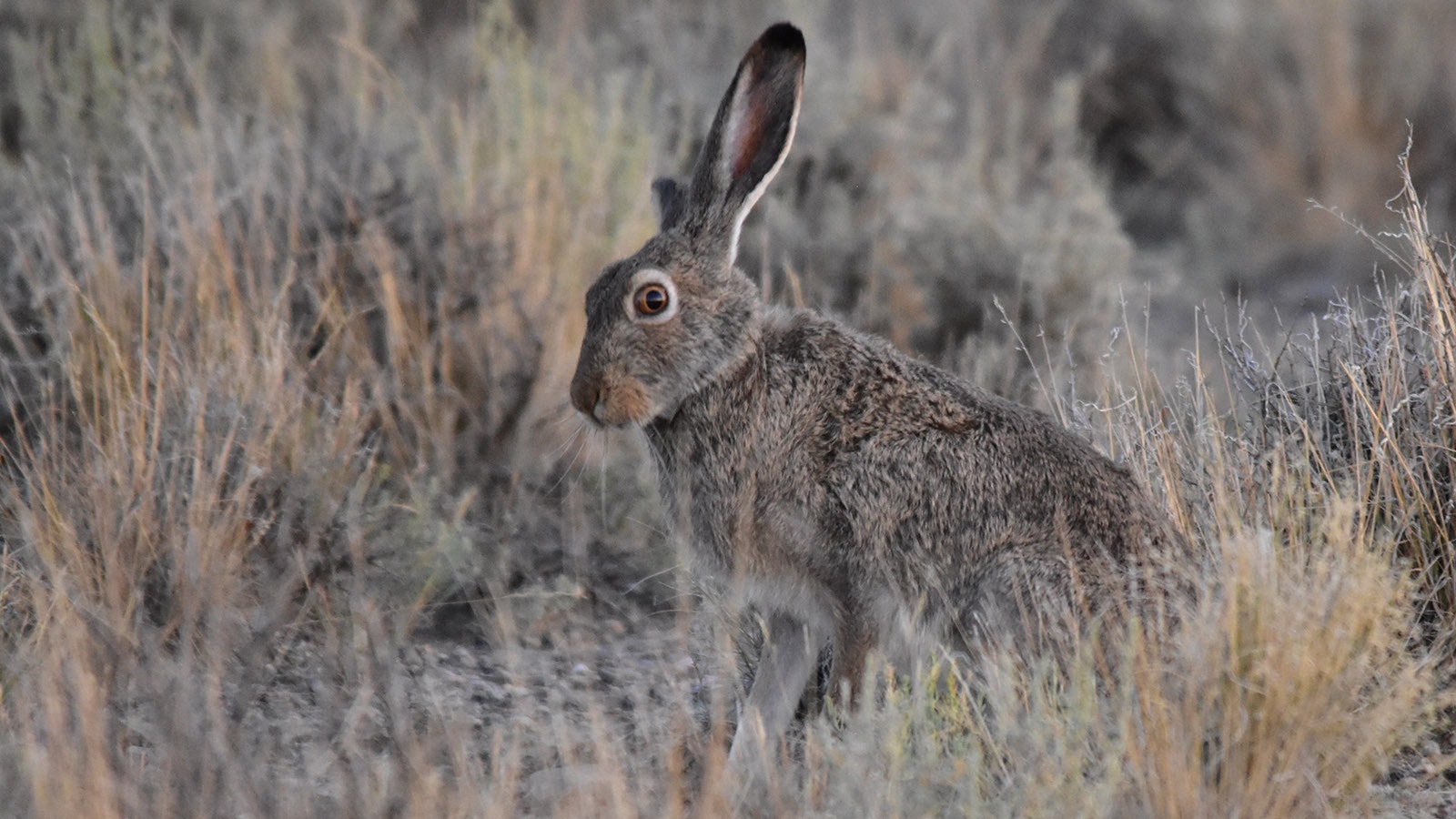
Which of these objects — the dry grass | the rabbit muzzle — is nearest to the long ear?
the rabbit muzzle

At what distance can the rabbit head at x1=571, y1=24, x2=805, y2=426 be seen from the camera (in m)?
3.64

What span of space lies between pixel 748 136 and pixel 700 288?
36 cm

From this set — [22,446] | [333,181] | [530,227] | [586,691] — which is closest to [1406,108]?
[530,227]

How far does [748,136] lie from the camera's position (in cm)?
372


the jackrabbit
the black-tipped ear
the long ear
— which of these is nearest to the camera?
the jackrabbit

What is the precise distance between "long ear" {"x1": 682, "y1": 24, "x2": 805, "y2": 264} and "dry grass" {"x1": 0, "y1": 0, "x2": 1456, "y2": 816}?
0.71 metres

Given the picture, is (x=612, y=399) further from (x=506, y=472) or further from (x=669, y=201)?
(x=506, y=472)

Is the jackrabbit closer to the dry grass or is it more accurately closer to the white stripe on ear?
the white stripe on ear

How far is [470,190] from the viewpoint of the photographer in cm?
534

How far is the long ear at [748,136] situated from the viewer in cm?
363

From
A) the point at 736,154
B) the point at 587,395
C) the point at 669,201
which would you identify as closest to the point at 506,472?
the point at 669,201

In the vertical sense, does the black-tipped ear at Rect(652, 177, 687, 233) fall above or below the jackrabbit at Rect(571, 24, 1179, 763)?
above

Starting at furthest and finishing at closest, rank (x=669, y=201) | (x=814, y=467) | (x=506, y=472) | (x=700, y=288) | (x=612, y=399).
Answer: (x=506, y=472)
(x=669, y=201)
(x=700, y=288)
(x=612, y=399)
(x=814, y=467)

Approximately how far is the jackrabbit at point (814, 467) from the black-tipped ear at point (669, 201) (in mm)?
19
